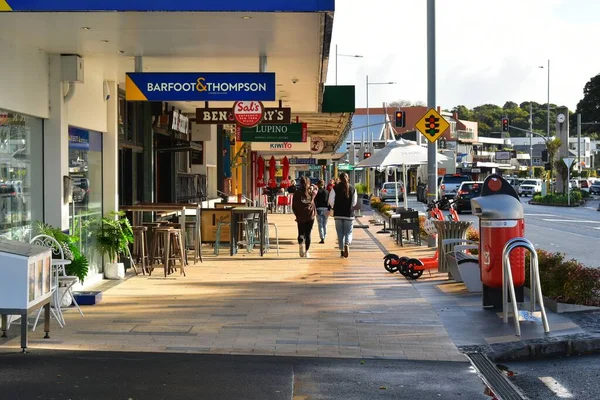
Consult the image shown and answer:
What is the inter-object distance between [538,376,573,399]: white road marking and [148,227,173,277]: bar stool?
314 inches

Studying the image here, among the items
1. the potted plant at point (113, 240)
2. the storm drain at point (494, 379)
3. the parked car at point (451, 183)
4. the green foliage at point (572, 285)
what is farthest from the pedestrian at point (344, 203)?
the parked car at point (451, 183)

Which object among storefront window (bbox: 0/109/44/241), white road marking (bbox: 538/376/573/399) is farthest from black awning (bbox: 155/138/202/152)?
white road marking (bbox: 538/376/573/399)

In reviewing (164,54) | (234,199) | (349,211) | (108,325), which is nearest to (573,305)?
(108,325)

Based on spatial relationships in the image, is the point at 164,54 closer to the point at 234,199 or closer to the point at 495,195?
the point at 495,195

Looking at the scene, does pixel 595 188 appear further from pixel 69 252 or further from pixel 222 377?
pixel 222 377

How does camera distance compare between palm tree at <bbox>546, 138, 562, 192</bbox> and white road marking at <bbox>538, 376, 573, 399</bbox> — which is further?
palm tree at <bbox>546, 138, 562, 192</bbox>

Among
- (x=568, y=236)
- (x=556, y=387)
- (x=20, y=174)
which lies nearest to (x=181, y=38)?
(x=20, y=174)

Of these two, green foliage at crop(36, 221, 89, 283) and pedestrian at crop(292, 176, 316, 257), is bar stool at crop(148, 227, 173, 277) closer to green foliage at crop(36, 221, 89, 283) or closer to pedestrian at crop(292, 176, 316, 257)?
green foliage at crop(36, 221, 89, 283)

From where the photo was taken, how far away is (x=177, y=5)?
888 cm

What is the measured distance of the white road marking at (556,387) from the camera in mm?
7137

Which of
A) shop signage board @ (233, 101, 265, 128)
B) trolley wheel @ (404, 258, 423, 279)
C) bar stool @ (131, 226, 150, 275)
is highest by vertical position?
shop signage board @ (233, 101, 265, 128)

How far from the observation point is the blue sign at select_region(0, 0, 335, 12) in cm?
872

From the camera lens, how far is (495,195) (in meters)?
10.8

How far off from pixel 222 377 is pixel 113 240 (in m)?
7.12
